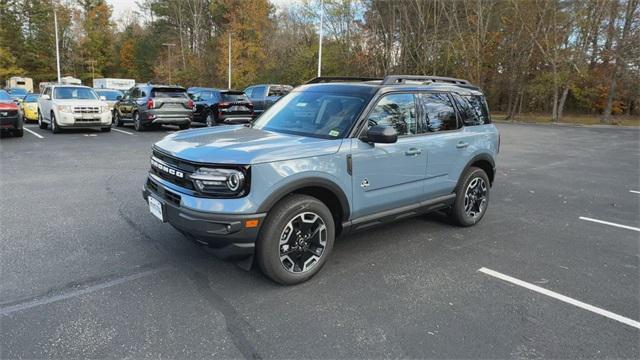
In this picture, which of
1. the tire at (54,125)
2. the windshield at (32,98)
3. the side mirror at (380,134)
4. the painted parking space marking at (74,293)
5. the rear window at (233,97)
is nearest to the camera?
the painted parking space marking at (74,293)

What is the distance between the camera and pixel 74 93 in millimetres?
14500

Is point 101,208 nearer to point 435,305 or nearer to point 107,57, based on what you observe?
point 435,305

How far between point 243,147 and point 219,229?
724 mm

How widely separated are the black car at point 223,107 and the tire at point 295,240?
13666 mm

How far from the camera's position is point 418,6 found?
32.4m

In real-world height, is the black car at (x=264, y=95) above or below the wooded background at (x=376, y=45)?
below

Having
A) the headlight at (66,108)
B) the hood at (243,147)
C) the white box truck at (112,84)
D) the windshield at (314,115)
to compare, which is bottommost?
the hood at (243,147)

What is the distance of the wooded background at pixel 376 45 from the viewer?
26953 mm

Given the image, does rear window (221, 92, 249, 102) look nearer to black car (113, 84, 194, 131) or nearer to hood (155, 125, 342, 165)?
black car (113, 84, 194, 131)

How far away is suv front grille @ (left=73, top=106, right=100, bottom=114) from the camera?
1391cm

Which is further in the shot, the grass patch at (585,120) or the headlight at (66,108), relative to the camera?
the grass patch at (585,120)

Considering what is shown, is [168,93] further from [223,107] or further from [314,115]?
[314,115]

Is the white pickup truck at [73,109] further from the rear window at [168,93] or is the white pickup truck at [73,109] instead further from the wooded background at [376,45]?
the wooded background at [376,45]

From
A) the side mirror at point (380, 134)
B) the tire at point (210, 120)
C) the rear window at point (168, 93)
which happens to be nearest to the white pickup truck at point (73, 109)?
the rear window at point (168, 93)
